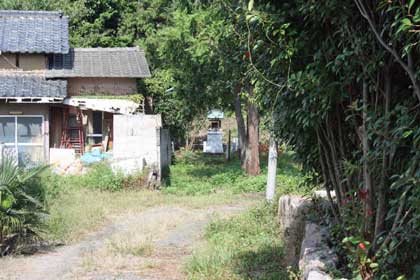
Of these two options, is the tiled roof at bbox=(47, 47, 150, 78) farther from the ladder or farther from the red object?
the red object

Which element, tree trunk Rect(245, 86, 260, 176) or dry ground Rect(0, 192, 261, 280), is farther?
tree trunk Rect(245, 86, 260, 176)

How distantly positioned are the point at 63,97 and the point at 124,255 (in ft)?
40.7

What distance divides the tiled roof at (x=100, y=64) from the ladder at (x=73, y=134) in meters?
1.57

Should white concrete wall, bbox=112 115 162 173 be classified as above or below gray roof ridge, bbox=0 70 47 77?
below

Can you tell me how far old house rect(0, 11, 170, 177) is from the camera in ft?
62.3

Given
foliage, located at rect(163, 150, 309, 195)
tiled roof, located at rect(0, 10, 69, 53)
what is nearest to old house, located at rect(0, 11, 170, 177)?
tiled roof, located at rect(0, 10, 69, 53)

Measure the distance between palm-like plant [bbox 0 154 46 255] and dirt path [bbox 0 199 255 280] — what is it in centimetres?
48

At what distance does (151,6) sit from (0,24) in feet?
30.7

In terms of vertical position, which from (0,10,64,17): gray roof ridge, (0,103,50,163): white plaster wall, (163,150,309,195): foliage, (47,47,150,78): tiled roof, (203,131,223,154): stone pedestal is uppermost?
(0,10,64,17): gray roof ridge

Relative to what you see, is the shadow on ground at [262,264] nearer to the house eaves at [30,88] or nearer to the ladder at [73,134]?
the house eaves at [30,88]

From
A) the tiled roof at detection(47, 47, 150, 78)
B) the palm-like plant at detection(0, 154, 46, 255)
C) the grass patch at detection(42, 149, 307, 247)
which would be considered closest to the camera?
the palm-like plant at detection(0, 154, 46, 255)

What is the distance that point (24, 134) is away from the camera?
69.0ft

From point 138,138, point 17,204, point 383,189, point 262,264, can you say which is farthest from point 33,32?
point 383,189

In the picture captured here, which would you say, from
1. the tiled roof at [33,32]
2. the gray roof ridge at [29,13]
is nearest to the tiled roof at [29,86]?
the tiled roof at [33,32]
